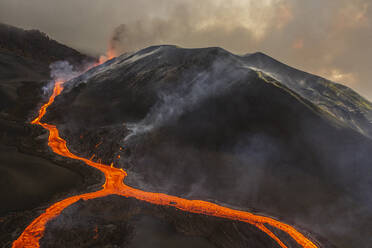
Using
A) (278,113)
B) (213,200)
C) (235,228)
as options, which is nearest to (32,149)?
(213,200)

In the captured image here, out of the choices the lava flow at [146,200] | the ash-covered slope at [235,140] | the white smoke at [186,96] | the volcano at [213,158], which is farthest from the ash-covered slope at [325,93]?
the lava flow at [146,200]

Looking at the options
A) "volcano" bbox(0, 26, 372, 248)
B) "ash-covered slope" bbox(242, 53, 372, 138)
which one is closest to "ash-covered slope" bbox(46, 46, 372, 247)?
"volcano" bbox(0, 26, 372, 248)

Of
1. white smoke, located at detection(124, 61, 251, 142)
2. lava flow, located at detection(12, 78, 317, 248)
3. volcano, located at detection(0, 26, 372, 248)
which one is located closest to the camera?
lava flow, located at detection(12, 78, 317, 248)

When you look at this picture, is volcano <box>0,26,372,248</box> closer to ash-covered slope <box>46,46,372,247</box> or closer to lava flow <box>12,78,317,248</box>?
ash-covered slope <box>46,46,372,247</box>

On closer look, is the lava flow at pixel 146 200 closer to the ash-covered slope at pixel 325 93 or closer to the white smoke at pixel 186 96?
the white smoke at pixel 186 96

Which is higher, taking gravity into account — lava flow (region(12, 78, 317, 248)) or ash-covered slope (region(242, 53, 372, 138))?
ash-covered slope (region(242, 53, 372, 138))

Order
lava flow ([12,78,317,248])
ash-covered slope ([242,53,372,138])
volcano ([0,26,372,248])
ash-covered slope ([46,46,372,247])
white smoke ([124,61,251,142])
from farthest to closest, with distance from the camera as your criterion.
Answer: ash-covered slope ([242,53,372,138]) → white smoke ([124,61,251,142]) → ash-covered slope ([46,46,372,247]) → volcano ([0,26,372,248]) → lava flow ([12,78,317,248])
